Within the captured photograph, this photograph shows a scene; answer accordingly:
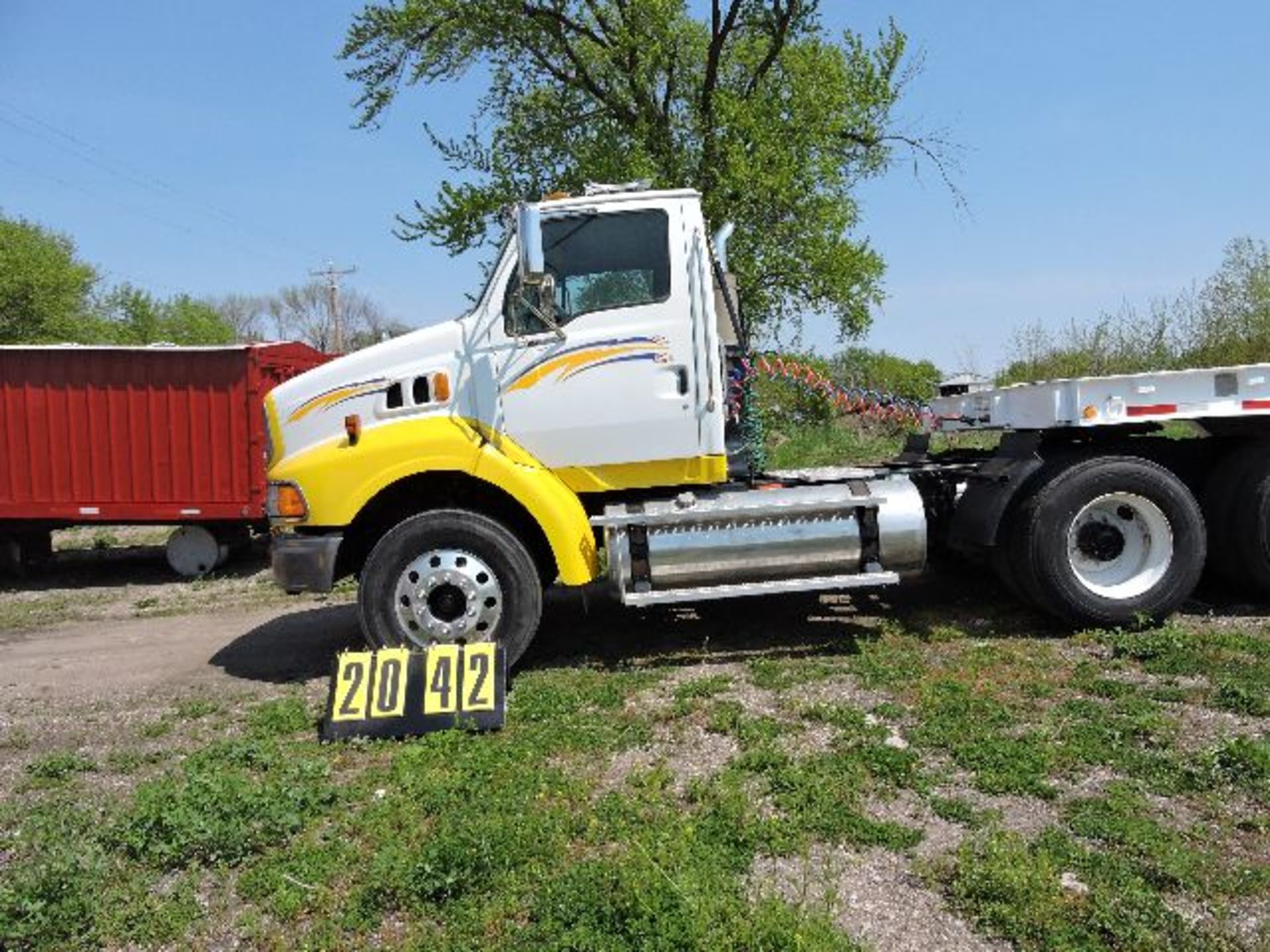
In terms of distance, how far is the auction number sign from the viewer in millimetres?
5082

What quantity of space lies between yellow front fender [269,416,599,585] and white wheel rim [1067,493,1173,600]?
3322 millimetres

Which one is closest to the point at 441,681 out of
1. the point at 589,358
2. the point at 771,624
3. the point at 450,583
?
the point at 450,583

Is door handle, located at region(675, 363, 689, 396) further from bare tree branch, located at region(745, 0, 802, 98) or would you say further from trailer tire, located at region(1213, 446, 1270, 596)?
bare tree branch, located at region(745, 0, 802, 98)

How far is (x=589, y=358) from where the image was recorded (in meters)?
6.01

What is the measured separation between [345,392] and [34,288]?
136 feet

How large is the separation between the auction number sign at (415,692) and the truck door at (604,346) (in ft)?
4.67

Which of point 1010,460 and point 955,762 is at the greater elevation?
point 1010,460

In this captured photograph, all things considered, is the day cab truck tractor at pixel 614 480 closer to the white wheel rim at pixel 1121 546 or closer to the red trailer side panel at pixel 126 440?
the white wheel rim at pixel 1121 546

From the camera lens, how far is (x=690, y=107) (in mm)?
18156

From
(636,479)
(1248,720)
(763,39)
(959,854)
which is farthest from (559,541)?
(763,39)

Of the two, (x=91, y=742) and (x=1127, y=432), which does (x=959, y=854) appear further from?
(x=91, y=742)

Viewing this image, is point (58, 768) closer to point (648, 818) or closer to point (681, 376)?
point (648, 818)

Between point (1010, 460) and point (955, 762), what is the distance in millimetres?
2828

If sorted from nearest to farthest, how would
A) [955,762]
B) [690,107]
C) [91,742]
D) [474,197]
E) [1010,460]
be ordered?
[955,762]
[91,742]
[1010,460]
[474,197]
[690,107]
